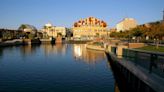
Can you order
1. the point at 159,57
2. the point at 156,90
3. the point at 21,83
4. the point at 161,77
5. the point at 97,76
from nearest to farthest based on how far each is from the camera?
the point at 156,90 → the point at 161,77 → the point at 159,57 → the point at 21,83 → the point at 97,76

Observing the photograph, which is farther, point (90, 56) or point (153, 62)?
point (90, 56)

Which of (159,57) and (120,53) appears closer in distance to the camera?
(159,57)

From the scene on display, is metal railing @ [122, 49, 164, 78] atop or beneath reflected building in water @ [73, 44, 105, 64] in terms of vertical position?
atop

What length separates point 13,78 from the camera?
33781mm

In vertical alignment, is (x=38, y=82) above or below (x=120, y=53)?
below

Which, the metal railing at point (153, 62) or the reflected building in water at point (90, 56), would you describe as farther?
the reflected building in water at point (90, 56)

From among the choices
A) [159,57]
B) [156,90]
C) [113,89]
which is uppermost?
[159,57]

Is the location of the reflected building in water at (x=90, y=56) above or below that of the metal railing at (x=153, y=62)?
below

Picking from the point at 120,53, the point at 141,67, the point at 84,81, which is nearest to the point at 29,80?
the point at 84,81

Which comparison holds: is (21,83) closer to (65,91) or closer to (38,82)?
(38,82)

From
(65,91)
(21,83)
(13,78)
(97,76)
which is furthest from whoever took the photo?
(97,76)

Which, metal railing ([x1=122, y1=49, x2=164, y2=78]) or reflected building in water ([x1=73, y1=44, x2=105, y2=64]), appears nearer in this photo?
metal railing ([x1=122, y1=49, x2=164, y2=78])

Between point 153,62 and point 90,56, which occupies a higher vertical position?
point 153,62

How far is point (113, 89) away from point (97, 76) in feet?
27.3
